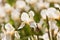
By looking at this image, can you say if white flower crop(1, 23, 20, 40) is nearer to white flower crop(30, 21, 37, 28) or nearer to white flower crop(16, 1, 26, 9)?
white flower crop(30, 21, 37, 28)

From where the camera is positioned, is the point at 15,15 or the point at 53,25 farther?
the point at 15,15

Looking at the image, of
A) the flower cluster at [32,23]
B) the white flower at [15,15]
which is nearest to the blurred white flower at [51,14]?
the flower cluster at [32,23]

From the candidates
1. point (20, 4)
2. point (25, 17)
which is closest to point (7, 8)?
point (20, 4)

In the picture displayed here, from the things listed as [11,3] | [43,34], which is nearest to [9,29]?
[43,34]

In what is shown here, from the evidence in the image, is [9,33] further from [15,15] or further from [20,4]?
[20,4]

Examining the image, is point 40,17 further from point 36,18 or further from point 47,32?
point 47,32

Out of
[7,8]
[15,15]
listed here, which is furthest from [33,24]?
[7,8]

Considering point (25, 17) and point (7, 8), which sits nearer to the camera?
point (25, 17)

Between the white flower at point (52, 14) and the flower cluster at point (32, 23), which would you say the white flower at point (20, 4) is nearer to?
the flower cluster at point (32, 23)

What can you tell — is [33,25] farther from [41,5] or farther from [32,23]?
[41,5]
